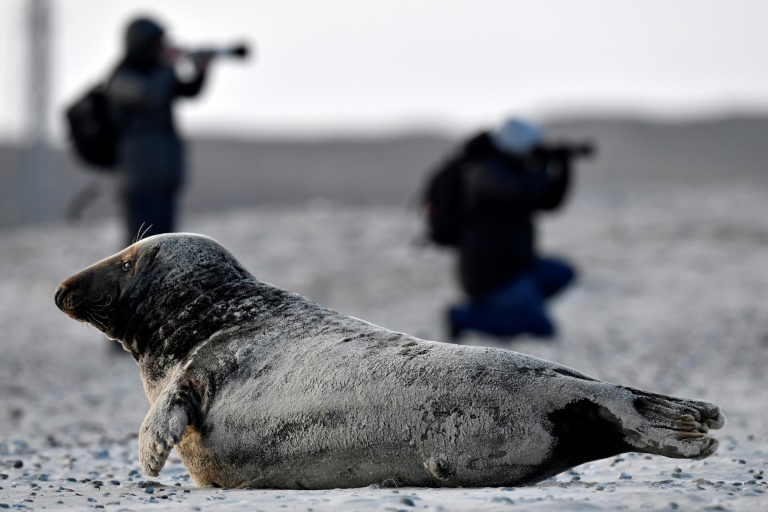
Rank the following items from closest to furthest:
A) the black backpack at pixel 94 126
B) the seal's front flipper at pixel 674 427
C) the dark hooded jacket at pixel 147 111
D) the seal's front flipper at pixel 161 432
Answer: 1. the seal's front flipper at pixel 674 427
2. the seal's front flipper at pixel 161 432
3. the dark hooded jacket at pixel 147 111
4. the black backpack at pixel 94 126

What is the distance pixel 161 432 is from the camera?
5098mm

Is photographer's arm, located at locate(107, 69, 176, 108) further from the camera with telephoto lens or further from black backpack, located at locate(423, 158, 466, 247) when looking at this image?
black backpack, located at locate(423, 158, 466, 247)

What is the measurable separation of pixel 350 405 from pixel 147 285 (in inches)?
53.6

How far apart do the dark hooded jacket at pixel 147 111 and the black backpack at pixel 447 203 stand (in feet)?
7.47

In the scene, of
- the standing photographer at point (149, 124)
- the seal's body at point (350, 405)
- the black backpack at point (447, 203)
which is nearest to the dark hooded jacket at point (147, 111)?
the standing photographer at point (149, 124)

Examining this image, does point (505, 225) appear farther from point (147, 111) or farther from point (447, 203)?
point (147, 111)

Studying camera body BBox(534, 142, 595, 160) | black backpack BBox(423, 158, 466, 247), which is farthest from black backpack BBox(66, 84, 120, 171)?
camera body BBox(534, 142, 595, 160)

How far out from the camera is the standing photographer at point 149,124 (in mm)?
11594

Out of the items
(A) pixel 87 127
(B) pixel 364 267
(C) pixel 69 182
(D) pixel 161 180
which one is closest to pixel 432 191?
(D) pixel 161 180

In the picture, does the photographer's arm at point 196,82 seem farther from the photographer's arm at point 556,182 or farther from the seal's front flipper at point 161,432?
the seal's front flipper at point 161,432

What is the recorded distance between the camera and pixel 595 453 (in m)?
4.78

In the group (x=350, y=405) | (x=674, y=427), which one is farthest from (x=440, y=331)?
(x=674, y=427)

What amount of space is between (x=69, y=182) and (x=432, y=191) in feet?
115

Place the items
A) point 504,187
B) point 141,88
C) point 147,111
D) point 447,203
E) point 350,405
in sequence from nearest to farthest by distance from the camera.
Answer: point 350,405 < point 504,187 < point 141,88 < point 147,111 < point 447,203
